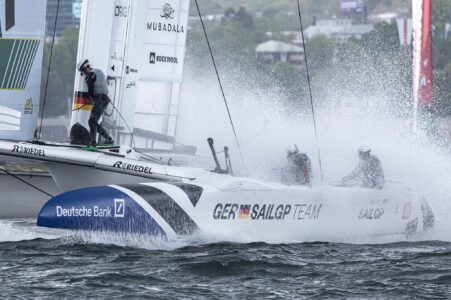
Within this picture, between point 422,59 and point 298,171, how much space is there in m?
9.76

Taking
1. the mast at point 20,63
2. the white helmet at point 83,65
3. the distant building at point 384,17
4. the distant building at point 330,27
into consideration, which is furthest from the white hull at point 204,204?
the distant building at point 330,27

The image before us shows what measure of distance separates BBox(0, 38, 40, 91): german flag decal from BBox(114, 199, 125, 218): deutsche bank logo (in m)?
1.88

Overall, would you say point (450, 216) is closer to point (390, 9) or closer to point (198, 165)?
point (198, 165)

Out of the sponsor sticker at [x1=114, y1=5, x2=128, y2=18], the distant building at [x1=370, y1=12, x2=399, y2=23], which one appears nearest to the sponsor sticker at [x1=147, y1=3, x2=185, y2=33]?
the sponsor sticker at [x1=114, y1=5, x2=128, y2=18]

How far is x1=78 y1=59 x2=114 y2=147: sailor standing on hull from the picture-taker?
1285 cm

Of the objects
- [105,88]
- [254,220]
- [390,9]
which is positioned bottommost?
[254,220]

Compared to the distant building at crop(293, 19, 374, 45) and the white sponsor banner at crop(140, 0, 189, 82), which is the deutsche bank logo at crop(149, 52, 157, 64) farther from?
the distant building at crop(293, 19, 374, 45)

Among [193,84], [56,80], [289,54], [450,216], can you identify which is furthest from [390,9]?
[450,216]

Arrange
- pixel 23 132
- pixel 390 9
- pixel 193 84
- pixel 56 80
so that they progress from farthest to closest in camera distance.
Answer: pixel 390 9
pixel 56 80
pixel 193 84
pixel 23 132

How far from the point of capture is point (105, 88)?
1295 cm

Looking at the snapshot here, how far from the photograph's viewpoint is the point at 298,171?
1268 centimetres

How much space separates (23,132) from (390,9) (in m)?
51.0

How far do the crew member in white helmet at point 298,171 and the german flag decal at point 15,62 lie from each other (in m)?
2.63

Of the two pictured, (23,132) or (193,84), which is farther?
(193,84)
